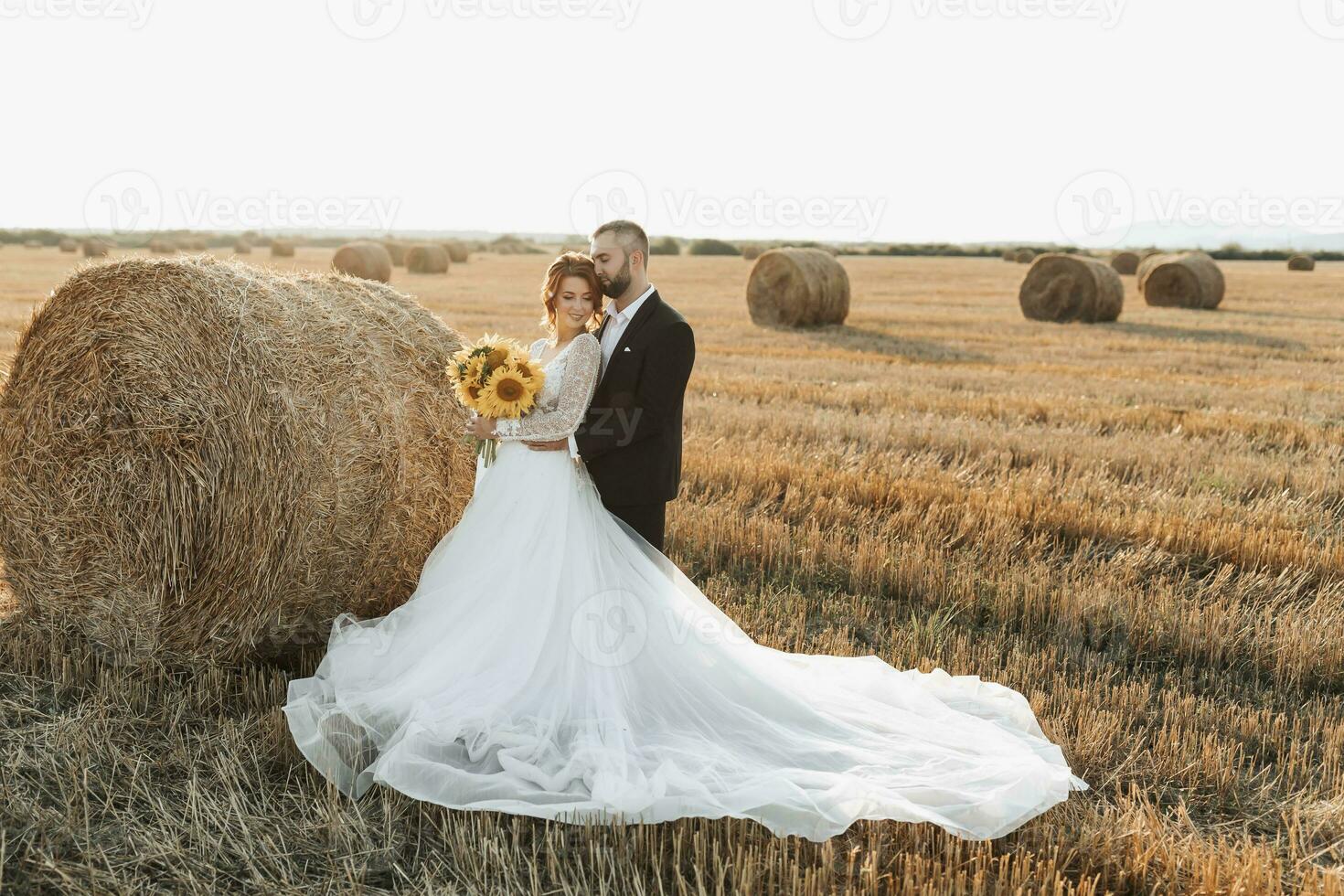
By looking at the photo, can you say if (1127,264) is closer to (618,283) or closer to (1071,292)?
(1071,292)

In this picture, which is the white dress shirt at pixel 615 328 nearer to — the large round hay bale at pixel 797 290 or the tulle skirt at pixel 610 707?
the tulle skirt at pixel 610 707

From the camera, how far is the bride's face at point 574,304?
13.9 ft

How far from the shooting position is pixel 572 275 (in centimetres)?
421

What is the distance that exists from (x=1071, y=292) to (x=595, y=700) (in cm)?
1906

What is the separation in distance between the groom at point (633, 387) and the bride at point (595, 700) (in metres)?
0.08

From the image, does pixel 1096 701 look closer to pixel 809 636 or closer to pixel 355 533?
pixel 809 636

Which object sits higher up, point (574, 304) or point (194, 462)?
point (574, 304)

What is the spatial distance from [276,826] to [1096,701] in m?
3.04

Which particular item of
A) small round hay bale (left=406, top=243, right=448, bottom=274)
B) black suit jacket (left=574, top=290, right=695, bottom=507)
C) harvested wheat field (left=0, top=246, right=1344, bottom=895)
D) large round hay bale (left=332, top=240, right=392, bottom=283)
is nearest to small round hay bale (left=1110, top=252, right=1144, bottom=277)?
small round hay bale (left=406, top=243, right=448, bottom=274)

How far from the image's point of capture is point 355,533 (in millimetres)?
4785

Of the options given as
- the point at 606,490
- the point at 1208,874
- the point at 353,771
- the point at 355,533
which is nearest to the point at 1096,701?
the point at 1208,874

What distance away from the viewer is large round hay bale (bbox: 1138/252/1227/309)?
2427 cm

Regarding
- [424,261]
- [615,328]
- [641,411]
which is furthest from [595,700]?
[424,261]

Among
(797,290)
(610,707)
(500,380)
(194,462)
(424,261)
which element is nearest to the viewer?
(610,707)
